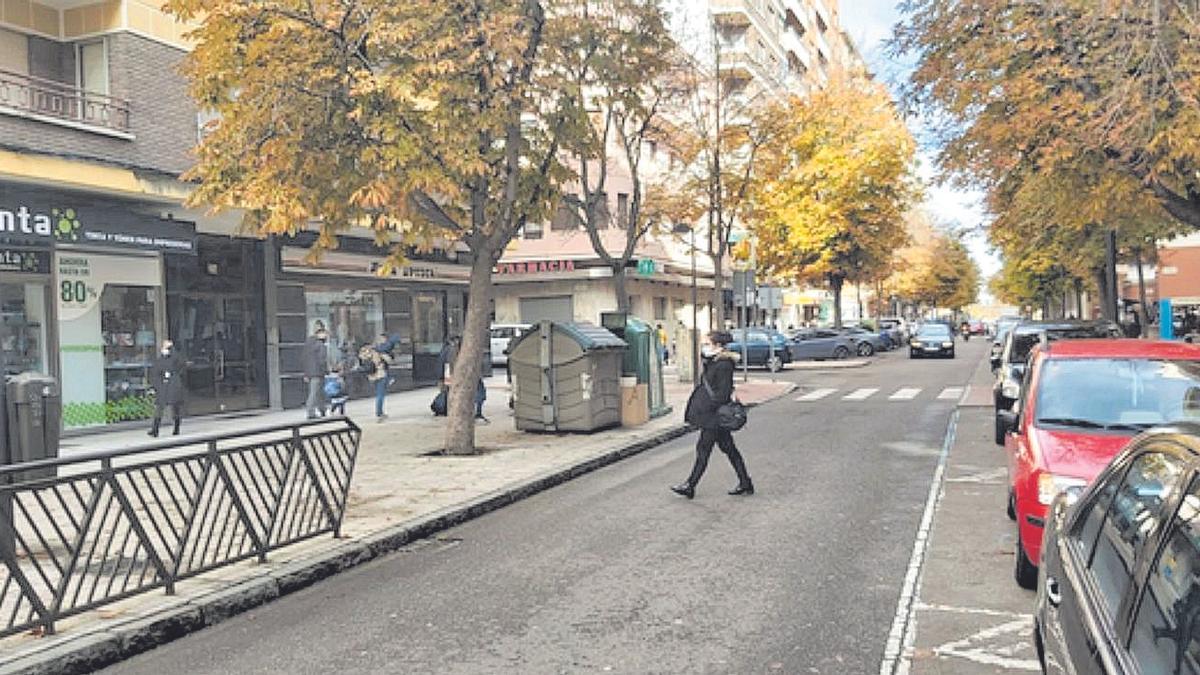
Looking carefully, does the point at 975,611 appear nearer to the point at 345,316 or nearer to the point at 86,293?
the point at 86,293

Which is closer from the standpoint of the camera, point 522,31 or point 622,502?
point 622,502

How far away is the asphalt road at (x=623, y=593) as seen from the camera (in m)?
5.20

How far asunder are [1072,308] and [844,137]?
104ft

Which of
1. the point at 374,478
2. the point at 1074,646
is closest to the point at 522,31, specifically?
the point at 374,478

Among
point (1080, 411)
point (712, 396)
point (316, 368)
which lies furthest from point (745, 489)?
point (316, 368)

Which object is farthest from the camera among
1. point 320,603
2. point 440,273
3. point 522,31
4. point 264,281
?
point 440,273

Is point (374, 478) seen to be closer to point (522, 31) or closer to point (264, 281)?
point (522, 31)

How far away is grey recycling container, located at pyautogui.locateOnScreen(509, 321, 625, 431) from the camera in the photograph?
48.1 ft

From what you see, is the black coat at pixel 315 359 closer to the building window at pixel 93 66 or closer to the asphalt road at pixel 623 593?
the building window at pixel 93 66

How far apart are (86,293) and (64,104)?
3.04 m

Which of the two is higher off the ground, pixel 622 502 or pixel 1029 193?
pixel 1029 193

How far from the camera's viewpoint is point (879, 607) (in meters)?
5.92

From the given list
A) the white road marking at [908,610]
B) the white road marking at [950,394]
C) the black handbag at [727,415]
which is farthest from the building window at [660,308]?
the white road marking at [908,610]

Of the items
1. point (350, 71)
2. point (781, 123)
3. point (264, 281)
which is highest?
point (781, 123)
